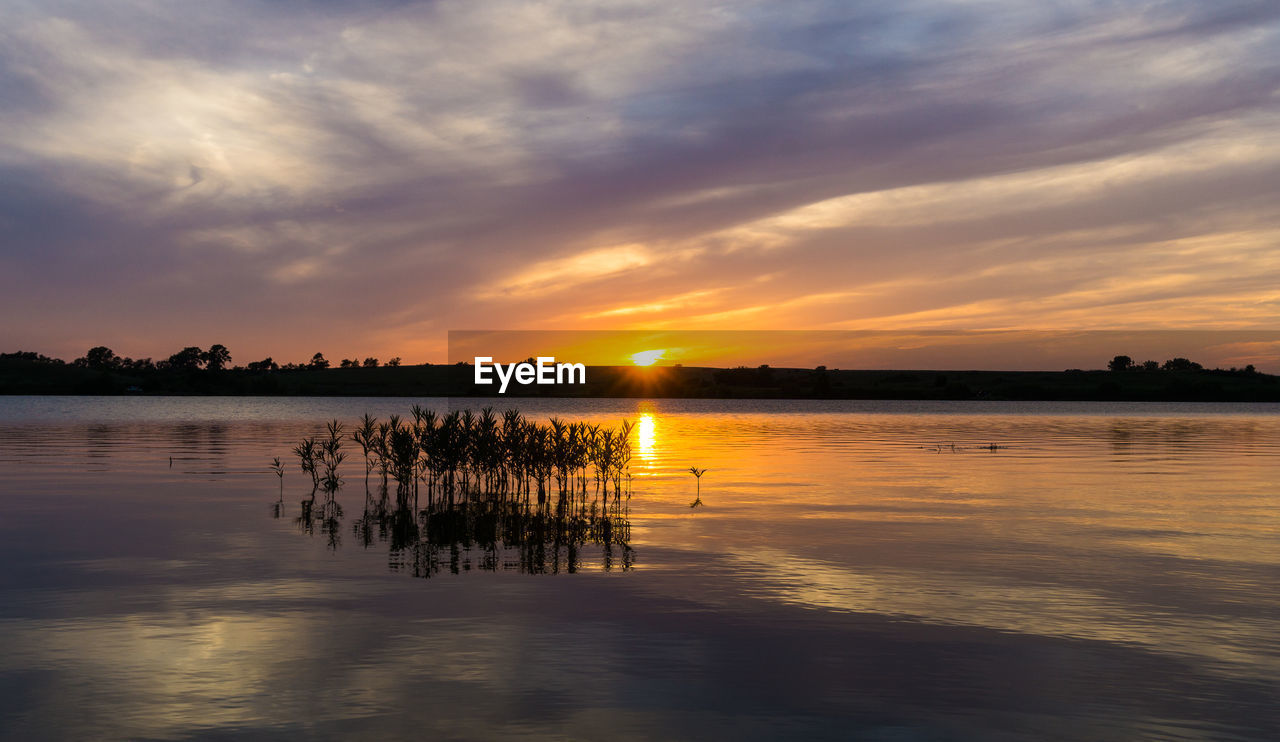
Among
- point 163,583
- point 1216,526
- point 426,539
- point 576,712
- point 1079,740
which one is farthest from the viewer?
point 1216,526

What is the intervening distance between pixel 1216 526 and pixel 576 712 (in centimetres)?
2647

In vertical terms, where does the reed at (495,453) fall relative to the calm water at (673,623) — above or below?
above

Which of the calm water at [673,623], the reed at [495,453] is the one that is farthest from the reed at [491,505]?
the calm water at [673,623]

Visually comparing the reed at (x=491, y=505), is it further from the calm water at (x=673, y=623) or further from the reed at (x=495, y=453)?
the calm water at (x=673, y=623)

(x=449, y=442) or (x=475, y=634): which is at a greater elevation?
(x=449, y=442)

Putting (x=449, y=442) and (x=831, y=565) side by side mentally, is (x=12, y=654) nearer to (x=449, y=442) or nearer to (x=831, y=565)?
(x=831, y=565)

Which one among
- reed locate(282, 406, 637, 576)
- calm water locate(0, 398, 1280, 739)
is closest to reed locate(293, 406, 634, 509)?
reed locate(282, 406, 637, 576)

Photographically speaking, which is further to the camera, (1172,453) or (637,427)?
(637,427)

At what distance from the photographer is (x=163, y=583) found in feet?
73.0

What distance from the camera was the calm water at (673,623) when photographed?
13.6m

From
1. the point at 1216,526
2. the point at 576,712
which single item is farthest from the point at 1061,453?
the point at 576,712

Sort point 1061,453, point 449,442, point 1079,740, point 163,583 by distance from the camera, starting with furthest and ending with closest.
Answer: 1. point 1061,453
2. point 449,442
3. point 163,583
4. point 1079,740

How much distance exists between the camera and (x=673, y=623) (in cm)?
1872

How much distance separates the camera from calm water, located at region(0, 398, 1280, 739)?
44.5ft
